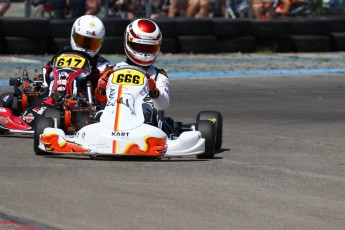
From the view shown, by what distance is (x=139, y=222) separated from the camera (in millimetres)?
5715

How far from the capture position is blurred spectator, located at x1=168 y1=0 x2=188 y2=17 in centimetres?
2262

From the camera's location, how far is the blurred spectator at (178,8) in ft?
74.2

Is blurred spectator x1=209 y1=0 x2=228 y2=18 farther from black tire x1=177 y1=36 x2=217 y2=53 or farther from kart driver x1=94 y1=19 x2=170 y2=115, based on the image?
kart driver x1=94 y1=19 x2=170 y2=115

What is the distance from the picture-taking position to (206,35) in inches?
824

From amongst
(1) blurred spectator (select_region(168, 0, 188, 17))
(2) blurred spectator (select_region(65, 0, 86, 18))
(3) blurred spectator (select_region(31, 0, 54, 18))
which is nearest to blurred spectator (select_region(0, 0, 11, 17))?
(3) blurred spectator (select_region(31, 0, 54, 18))

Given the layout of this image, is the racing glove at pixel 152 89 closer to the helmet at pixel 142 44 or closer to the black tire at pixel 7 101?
the helmet at pixel 142 44

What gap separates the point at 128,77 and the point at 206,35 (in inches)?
487

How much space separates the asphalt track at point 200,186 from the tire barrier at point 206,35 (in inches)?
319

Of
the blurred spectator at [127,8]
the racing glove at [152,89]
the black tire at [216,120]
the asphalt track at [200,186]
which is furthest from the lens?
the blurred spectator at [127,8]

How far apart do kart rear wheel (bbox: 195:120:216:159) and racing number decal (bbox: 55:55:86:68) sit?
202 centimetres

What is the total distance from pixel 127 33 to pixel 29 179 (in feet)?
7.71

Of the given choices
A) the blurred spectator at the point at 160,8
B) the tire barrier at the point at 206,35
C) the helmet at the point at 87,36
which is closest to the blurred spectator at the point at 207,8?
the blurred spectator at the point at 160,8

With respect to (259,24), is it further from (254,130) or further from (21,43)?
(254,130)

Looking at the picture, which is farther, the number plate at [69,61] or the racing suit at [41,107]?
the number plate at [69,61]
